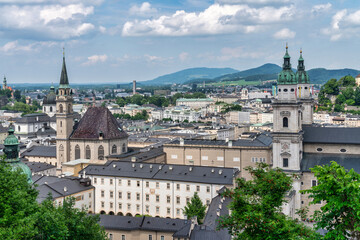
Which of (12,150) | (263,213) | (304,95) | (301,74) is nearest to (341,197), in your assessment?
(263,213)

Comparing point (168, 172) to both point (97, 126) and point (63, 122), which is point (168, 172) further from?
point (63, 122)

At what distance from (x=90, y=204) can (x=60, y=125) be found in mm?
24590

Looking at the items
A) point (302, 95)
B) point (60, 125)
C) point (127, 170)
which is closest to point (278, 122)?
point (302, 95)

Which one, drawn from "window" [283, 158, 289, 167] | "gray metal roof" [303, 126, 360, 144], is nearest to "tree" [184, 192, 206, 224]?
"window" [283, 158, 289, 167]

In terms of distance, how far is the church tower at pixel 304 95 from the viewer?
7338 centimetres

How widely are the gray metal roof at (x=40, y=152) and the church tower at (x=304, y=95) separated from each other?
166 ft

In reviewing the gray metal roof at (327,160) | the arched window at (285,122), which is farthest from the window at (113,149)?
the gray metal roof at (327,160)

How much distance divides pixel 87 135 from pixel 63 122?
5.59 metres

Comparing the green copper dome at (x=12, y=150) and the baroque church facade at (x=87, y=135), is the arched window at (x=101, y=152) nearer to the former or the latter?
the baroque church facade at (x=87, y=135)

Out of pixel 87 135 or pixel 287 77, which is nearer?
pixel 287 77

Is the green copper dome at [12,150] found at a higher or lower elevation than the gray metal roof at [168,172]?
higher

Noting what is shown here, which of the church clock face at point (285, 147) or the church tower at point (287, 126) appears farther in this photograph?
the church clock face at point (285, 147)

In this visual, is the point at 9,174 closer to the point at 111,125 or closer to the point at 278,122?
the point at 278,122

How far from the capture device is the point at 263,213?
27.7 metres
